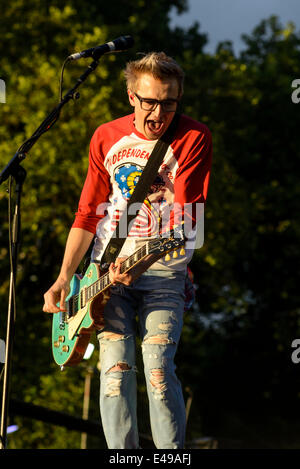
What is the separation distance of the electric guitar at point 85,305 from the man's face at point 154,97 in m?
0.69

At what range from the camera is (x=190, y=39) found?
21.0 metres

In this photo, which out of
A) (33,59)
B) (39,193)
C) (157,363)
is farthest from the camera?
(33,59)

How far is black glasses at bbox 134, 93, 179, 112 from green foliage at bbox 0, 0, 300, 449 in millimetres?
4266

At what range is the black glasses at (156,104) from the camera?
3793 millimetres

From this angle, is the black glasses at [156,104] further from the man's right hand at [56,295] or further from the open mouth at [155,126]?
the man's right hand at [56,295]

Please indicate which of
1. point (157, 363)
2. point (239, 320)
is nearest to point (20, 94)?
point (239, 320)

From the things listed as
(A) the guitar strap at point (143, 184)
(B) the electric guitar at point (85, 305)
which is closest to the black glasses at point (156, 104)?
(A) the guitar strap at point (143, 184)

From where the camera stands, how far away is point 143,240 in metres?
3.93

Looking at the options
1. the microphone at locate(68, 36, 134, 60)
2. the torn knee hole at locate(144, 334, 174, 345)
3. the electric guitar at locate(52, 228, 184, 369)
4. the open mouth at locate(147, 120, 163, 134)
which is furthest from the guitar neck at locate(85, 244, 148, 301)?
the microphone at locate(68, 36, 134, 60)

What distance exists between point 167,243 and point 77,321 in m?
0.98

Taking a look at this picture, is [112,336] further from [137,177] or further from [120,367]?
[137,177]

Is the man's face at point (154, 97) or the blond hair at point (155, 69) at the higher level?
the blond hair at point (155, 69)
